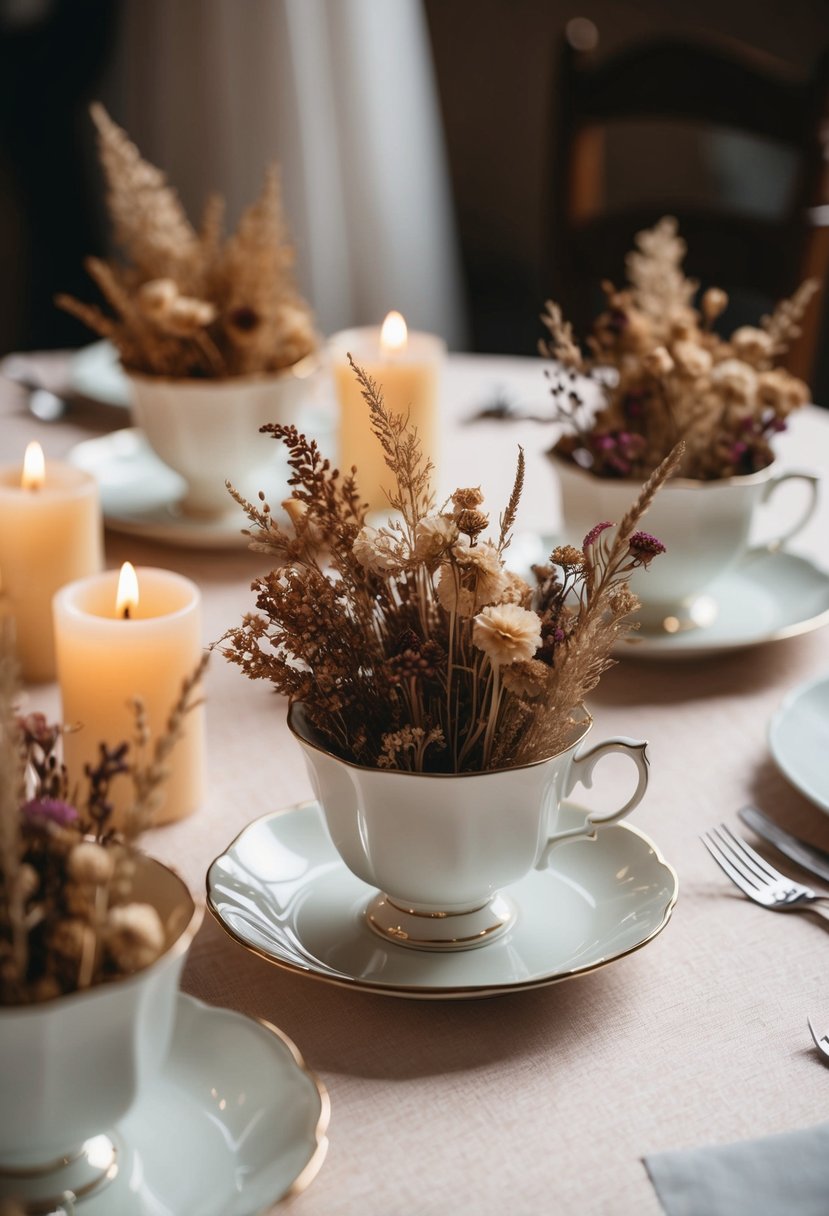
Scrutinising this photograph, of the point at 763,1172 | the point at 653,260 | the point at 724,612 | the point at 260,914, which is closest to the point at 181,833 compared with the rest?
the point at 260,914

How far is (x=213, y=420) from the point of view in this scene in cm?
Answer: 119

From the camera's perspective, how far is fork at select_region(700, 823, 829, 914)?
2.46 feet

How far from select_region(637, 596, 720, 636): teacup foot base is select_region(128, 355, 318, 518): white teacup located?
366 mm

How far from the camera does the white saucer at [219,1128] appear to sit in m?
0.52

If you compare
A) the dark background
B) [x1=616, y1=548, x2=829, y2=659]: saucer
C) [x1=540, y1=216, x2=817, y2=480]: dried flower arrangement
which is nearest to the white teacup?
[x1=540, y1=216, x2=817, y2=480]: dried flower arrangement

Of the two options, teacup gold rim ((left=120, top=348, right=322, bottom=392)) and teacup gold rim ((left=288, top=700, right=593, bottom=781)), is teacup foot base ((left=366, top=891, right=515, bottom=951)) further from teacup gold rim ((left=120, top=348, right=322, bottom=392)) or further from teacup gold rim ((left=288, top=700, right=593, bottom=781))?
teacup gold rim ((left=120, top=348, right=322, bottom=392))

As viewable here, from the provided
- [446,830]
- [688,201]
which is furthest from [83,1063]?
[688,201]

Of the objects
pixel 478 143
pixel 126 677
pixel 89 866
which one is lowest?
pixel 478 143

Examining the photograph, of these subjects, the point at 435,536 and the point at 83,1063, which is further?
the point at 435,536

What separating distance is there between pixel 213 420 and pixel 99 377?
48 cm

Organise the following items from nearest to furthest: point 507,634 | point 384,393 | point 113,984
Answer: point 113,984 < point 507,634 < point 384,393

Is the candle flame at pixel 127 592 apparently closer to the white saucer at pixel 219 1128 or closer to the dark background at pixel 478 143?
the white saucer at pixel 219 1128

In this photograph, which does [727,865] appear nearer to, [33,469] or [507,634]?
[507,634]

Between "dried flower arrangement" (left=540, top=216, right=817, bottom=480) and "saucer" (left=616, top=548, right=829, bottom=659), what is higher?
"dried flower arrangement" (left=540, top=216, right=817, bottom=480)
